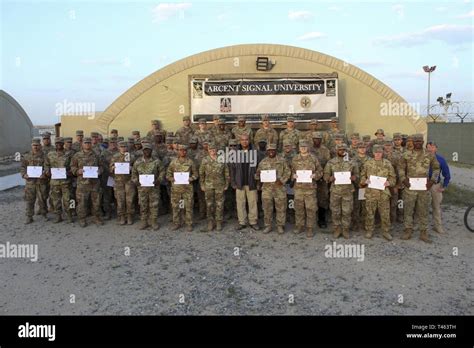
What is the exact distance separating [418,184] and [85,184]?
7.40 metres

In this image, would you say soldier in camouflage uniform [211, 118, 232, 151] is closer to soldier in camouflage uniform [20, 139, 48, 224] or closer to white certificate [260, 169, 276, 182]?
white certificate [260, 169, 276, 182]

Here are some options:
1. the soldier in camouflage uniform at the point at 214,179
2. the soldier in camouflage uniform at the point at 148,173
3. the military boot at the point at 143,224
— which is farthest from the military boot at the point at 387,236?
the military boot at the point at 143,224

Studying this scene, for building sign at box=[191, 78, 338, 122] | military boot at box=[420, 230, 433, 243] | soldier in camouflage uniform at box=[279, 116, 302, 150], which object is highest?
building sign at box=[191, 78, 338, 122]

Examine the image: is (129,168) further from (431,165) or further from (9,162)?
(9,162)

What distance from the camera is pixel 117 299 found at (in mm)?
5277

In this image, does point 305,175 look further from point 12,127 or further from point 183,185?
point 12,127

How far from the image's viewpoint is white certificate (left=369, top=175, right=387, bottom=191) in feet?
24.2

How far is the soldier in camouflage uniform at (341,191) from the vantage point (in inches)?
300

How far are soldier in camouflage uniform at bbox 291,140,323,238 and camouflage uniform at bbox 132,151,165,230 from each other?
3.07 meters

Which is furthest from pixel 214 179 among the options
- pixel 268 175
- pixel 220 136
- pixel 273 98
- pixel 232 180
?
pixel 273 98

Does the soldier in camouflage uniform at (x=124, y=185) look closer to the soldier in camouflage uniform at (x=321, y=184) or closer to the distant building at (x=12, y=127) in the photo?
the soldier in camouflage uniform at (x=321, y=184)

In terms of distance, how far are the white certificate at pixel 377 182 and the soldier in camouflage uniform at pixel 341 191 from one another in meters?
0.33

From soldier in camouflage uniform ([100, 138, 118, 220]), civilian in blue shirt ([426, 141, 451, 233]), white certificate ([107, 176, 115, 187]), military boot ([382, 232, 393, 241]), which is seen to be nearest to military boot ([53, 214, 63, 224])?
soldier in camouflage uniform ([100, 138, 118, 220])
